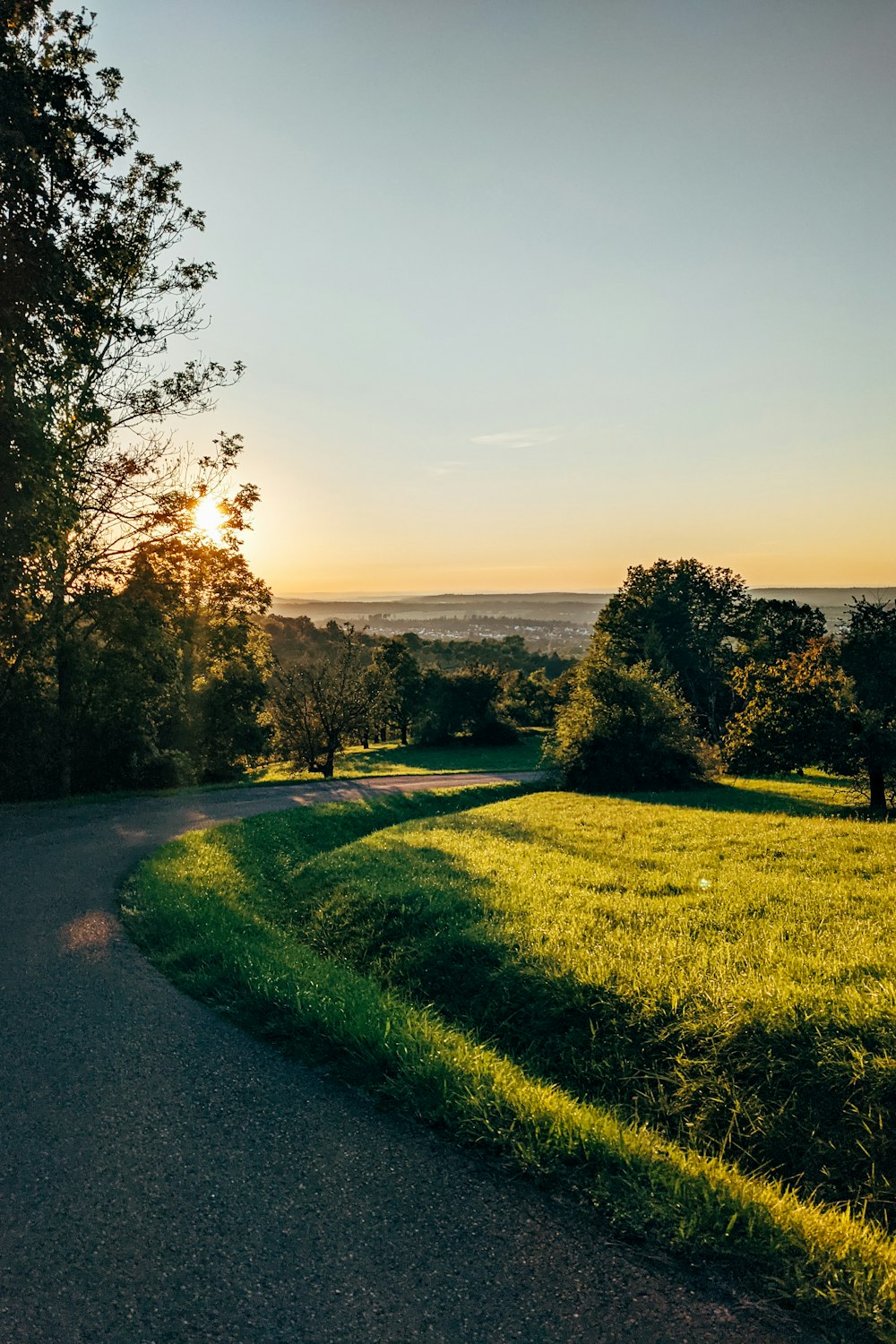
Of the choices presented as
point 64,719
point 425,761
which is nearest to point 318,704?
point 425,761

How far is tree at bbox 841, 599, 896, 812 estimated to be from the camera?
60.2ft

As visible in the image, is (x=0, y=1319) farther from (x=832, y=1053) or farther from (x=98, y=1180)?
(x=832, y=1053)

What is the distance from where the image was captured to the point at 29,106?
12891mm

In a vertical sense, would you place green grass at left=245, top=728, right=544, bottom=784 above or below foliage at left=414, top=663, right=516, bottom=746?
below

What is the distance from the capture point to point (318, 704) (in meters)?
38.4

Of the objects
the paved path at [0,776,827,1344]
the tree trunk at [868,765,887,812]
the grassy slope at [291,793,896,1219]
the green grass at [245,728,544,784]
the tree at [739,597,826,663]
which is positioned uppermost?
the tree at [739,597,826,663]

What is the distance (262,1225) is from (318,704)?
35714mm

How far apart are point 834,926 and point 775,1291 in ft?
16.5

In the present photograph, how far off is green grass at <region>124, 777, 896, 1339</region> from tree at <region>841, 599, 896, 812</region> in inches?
336

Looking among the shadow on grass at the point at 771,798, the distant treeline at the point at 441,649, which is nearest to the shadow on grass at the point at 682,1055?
the shadow on grass at the point at 771,798

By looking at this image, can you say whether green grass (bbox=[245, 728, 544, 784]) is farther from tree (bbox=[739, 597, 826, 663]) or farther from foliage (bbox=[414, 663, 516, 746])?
tree (bbox=[739, 597, 826, 663])

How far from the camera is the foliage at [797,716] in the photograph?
63.2ft

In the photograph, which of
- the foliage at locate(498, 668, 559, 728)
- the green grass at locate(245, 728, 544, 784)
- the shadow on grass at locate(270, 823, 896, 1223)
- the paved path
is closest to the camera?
the paved path

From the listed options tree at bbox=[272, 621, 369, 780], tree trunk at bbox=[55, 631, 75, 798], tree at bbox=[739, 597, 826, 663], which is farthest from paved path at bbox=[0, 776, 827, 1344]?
tree at bbox=[739, 597, 826, 663]
